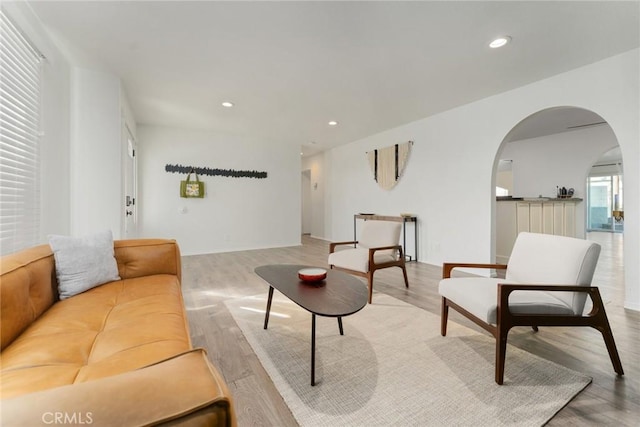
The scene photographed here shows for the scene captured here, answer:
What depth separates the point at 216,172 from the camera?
18.7 ft

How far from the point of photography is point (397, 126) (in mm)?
5312

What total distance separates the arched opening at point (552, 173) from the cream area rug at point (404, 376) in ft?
8.54

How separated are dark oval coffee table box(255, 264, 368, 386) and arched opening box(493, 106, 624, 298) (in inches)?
117

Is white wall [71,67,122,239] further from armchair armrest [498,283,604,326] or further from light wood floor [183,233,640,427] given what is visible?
armchair armrest [498,283,604,326]

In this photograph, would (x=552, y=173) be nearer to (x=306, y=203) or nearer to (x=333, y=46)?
(x=333, y=46)

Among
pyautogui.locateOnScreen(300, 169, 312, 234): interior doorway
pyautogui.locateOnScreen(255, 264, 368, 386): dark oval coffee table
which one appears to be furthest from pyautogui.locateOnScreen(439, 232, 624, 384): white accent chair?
pyautogui.locateOnScreen(300, 169, 312, 234): interior doorway

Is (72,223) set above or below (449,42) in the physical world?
below

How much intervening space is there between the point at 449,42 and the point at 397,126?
284 cm

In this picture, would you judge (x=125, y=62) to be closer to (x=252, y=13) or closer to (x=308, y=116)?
(x=252, y=13)

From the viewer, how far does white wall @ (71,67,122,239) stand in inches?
117

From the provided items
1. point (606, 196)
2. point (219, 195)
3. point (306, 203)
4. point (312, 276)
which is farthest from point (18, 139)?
point (606, 196)

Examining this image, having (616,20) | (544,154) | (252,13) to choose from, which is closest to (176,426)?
(252,13)

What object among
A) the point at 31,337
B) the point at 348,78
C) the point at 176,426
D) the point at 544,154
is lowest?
the point at 31,337

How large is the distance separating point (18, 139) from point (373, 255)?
3069 millimetres
